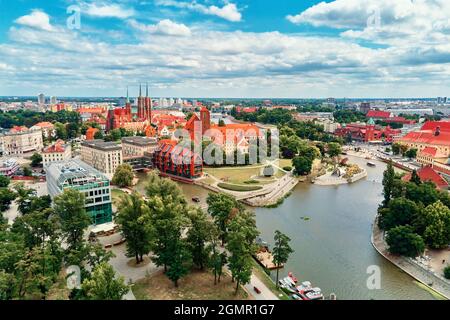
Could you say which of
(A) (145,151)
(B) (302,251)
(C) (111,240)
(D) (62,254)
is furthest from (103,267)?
(A) (145,151)

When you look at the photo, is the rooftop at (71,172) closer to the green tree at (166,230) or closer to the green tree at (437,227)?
the green tree at (166,230)

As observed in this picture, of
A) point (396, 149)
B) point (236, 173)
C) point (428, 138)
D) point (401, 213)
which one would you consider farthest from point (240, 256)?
point (428, 138)

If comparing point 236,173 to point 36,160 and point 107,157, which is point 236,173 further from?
point 36,160

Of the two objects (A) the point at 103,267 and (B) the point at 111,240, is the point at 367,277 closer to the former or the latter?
(A) the point at 103,267

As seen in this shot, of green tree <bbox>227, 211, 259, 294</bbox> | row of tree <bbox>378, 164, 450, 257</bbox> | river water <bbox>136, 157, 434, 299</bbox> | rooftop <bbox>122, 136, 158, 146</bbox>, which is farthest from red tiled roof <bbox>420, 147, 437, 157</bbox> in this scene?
green tree <bbox>227, 211, 259, 294</bbox>

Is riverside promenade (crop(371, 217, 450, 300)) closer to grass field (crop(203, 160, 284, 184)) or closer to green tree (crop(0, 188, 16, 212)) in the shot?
grass field (crop(203, 160, 284, 184))

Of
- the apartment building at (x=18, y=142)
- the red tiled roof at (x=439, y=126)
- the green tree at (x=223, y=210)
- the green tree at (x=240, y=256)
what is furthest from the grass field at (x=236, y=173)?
the apartment building at (x=18, y=142)
